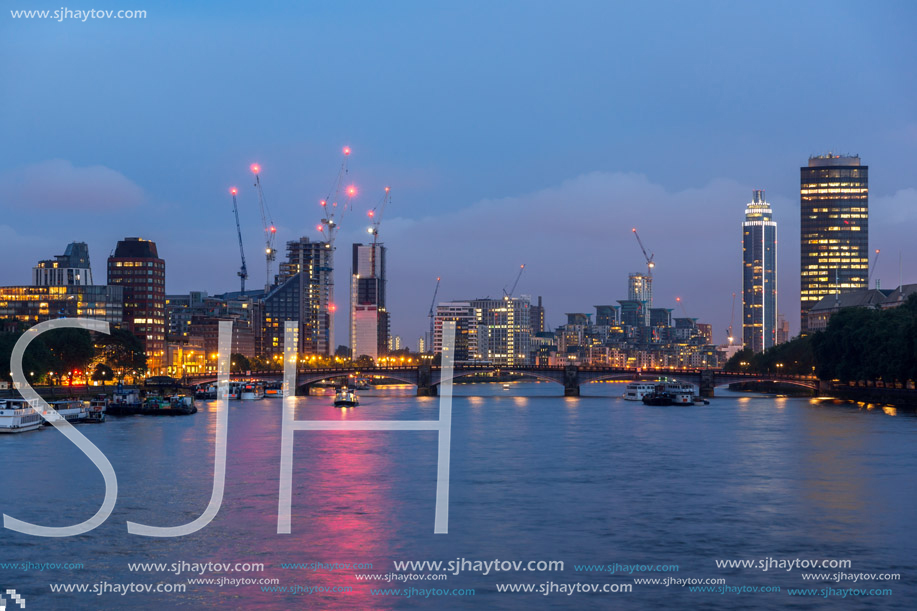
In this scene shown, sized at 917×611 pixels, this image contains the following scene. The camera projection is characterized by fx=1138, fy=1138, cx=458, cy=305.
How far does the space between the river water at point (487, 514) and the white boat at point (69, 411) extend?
1280cm

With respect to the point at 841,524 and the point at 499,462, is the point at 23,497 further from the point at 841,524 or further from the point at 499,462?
the point at 841,524

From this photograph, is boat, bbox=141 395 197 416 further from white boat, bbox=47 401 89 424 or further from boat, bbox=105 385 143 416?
white boat, bbox=47 401 89 424

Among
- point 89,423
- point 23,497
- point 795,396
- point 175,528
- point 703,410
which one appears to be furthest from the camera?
point 795,396

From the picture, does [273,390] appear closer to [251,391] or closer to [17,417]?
[251,391]

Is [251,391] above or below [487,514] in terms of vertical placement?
below

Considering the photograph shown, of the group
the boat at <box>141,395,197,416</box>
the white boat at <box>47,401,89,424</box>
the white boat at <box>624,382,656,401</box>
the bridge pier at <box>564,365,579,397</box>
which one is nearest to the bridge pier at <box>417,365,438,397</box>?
the bridge pier at <box>564,365,579,397</box>

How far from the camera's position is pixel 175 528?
138ft

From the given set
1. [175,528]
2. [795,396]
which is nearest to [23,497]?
[175,528]

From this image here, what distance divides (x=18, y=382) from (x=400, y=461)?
5406 centimetres

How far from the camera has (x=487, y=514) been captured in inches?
1806

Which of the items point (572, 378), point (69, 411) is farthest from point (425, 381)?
point (69, 411)

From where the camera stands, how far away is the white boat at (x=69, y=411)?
96875 mm

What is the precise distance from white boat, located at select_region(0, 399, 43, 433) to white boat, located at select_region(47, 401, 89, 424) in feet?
17.2

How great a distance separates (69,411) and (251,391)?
76.9 meters
